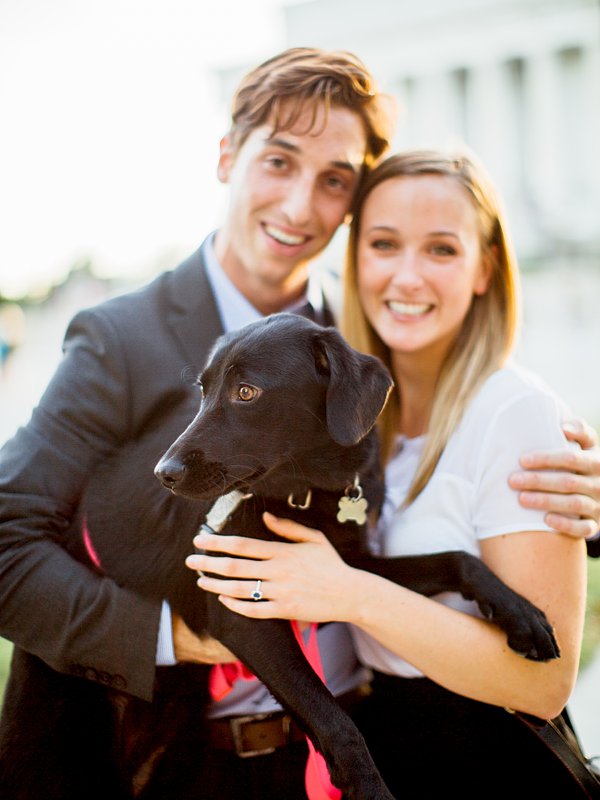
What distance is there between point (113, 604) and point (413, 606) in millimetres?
821

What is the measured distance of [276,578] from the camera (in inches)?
76.3

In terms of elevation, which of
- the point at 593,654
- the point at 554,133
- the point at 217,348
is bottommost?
the point at 593,654

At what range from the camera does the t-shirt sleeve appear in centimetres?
198

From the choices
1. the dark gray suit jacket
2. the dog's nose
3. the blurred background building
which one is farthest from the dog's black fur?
the blurred background building

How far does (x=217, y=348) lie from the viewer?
2098 millimetres

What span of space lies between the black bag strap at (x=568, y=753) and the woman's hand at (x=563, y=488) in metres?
0.52

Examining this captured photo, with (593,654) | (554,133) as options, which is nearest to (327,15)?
(554,133)

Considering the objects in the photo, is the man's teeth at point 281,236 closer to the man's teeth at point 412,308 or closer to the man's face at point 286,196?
the man's face at point 286,196

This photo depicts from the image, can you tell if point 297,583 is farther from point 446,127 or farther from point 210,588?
point 446,127

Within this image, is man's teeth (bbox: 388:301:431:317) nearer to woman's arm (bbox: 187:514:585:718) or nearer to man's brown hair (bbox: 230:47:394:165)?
man's brown hair (bbox: 230:47:394:165)

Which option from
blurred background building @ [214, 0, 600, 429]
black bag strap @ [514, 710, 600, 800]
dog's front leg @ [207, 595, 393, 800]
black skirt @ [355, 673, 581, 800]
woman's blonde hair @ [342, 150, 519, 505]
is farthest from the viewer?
blurred background building @ [214, 0, 600, 429]

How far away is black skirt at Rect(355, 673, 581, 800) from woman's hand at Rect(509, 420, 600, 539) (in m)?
0.58

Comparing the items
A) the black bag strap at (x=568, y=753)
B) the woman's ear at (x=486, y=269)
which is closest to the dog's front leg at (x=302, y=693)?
the black bag strap at (x=568, y=753)

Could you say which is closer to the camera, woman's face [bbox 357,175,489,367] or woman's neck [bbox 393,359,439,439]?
woman's face [bbox 357,175,489,367]
